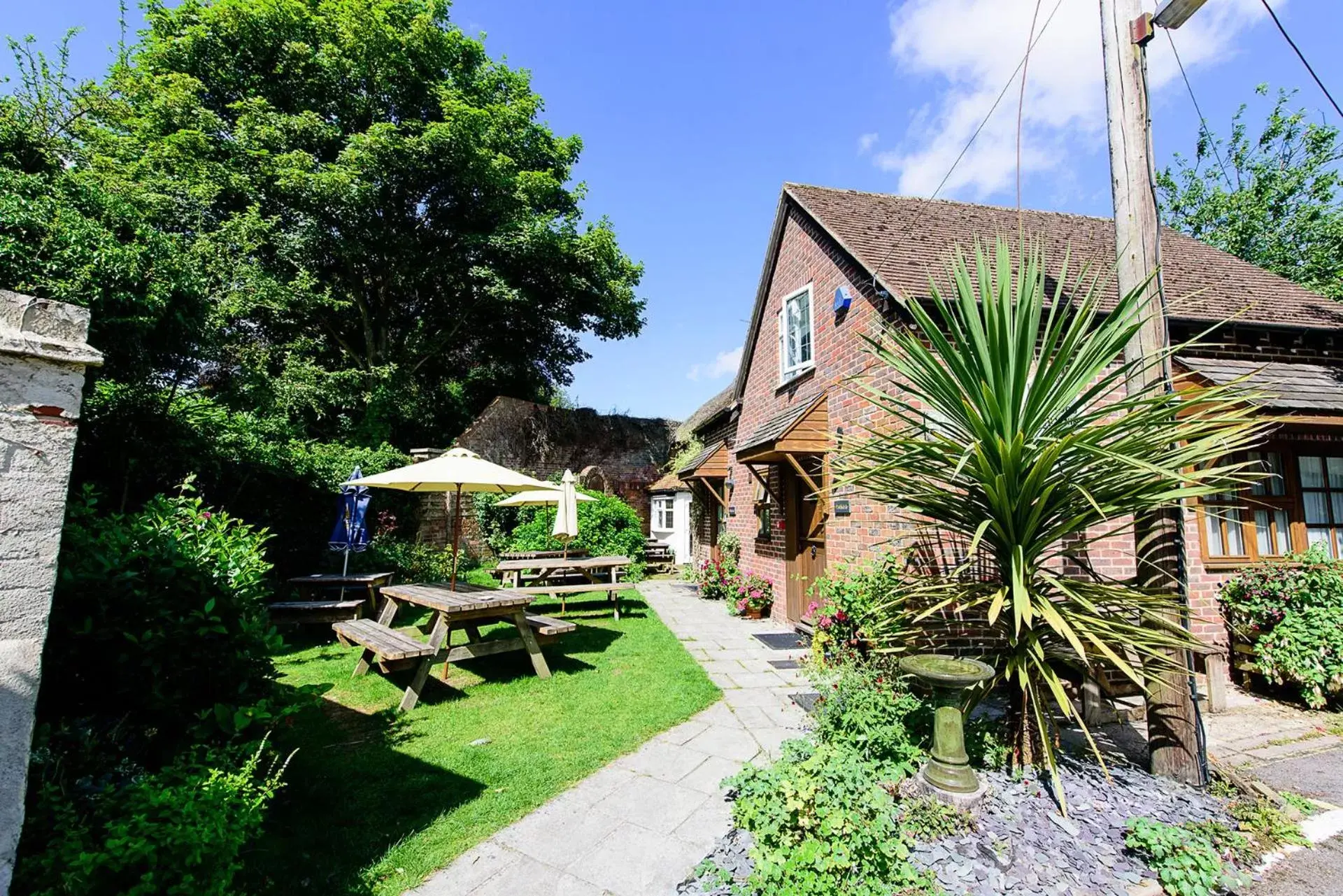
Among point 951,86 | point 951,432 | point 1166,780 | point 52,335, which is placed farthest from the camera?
point 951,86

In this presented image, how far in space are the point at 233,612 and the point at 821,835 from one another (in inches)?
131

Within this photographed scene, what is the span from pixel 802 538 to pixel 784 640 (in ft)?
5.00

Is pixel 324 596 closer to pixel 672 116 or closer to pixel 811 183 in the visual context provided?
pixel 672 116

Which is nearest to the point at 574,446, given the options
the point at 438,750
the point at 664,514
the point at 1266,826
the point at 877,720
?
the point at 664,514

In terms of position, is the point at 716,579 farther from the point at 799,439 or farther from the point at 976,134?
the point at 976,134

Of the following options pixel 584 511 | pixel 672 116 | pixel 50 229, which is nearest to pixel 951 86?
pixel 672 116

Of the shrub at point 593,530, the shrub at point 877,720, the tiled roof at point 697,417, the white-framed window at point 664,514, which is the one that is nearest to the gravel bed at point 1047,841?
the shrub at point 877,720

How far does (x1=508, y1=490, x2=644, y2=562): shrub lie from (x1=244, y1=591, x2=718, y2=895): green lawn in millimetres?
7655

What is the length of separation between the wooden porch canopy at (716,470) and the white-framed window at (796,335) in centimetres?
284

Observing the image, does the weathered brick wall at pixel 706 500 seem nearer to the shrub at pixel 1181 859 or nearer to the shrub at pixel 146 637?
the shrub at pixel 1181 859

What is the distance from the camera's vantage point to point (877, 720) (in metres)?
3.65

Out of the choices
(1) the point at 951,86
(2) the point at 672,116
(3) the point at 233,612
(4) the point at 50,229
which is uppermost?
(2) the point at 672,116

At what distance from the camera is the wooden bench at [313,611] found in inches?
303

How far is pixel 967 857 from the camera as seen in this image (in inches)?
106
